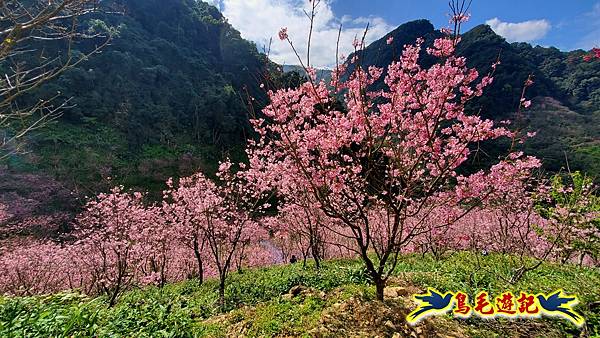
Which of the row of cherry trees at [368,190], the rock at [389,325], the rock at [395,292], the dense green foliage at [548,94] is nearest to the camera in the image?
the rock at [389,325]

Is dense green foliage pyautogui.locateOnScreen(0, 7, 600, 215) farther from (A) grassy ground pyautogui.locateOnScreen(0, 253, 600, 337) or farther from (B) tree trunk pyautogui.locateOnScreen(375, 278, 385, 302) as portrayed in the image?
(B) tree trunk pyautogui.locateOnScreen(375, 278, 385, 302)

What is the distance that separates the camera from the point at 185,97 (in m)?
49.3

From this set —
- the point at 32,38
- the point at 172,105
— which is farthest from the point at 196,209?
the point at 172,105

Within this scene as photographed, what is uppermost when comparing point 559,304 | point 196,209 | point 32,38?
point 32,38

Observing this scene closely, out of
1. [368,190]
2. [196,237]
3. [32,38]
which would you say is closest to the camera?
[32,38]

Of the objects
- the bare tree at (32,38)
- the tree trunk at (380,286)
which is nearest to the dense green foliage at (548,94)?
the tree trunk at (380,286)

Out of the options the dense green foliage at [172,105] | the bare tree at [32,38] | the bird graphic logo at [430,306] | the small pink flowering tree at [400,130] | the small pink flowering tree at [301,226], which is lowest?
the small pink flowering tree at [301,226]

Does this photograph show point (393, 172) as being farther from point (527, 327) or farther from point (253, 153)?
point (253, 153)

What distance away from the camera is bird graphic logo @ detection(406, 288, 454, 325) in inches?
185

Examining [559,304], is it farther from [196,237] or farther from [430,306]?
[196,237]

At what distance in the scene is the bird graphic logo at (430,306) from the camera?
4707 mm

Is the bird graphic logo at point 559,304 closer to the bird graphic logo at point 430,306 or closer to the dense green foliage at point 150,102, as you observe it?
the bird graphic logo at point 430,306

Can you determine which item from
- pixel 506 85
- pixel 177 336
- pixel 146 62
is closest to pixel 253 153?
pixel 177 336

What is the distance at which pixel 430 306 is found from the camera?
4840 mm
